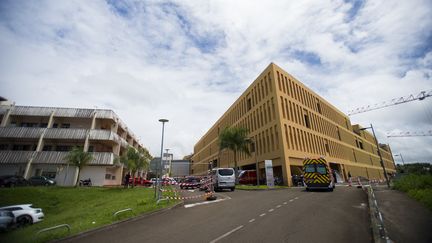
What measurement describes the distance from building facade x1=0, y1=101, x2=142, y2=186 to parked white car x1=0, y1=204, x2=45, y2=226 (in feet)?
55.1

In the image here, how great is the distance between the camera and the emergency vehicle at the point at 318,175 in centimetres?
1900

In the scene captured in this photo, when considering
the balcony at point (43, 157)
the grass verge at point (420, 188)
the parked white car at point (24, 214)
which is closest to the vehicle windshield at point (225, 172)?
the grass verge at point (420, 188)

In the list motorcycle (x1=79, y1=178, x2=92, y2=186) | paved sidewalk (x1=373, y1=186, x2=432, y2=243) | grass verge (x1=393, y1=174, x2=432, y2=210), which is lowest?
paved sidewalk (x1=373, y1=186, x2=432, y2=243)

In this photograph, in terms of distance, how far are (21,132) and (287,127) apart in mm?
39635

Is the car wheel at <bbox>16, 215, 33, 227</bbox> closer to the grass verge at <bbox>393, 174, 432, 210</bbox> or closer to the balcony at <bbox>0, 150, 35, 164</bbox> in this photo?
the balcony at <bbox>0, 150, 35, 164</bbox>

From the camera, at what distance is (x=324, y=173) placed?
19.2 metres

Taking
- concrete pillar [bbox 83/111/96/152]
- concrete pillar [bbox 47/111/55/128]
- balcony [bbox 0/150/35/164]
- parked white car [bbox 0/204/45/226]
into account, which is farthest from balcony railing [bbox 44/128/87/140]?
parked white car [bbox 0/204/45/226]

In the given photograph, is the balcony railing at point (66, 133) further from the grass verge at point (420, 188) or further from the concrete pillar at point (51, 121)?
the grass verge at point (420, 188)

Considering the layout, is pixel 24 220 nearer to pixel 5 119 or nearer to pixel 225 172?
pixel 225 172

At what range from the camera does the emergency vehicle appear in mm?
19005

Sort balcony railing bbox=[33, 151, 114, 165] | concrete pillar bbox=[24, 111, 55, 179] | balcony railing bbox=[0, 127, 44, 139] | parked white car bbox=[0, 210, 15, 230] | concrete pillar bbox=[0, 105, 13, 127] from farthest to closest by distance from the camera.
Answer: concrete pillar bbox=[0, 105, 13, 127], balcony railing bbox=[33, 151, 114, 165], balcony railing bbox=[0, 127, 44, 139], concrete pillar bbox=[24, 111, 55, 179], parked white car bbox=[0, 210, 15, 230]

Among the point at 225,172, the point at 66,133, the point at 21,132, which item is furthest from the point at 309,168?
the point at 21,132

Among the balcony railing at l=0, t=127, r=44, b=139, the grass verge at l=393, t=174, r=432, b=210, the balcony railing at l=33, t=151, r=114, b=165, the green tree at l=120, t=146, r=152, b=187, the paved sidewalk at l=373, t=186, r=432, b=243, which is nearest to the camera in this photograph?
the paved sidewalk at l=373, t=186, r=432, b=243

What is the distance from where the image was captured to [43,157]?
2930 cm
